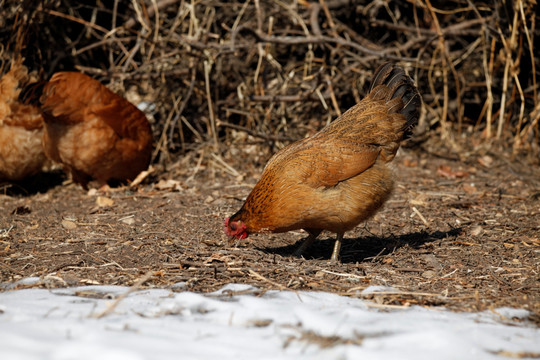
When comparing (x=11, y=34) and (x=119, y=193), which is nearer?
(x=119, y=193)

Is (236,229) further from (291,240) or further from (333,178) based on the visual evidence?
(291,240)

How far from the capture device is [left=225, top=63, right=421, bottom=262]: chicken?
3.82 meters

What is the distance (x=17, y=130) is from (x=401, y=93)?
14.4ft

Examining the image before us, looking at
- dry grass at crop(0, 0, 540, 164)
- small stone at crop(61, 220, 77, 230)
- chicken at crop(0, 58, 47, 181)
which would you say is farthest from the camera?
dry grass at crop(0, 0, 540, 164)

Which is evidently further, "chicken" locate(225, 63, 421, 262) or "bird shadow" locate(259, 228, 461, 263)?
"bird shadow" locate(259, 228, 461, 263)

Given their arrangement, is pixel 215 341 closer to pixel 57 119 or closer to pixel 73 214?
pixel 73 214

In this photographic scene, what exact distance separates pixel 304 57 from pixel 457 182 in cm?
287

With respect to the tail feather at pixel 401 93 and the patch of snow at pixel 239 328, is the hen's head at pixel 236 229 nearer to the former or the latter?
the patch of snow at pixel 239 328

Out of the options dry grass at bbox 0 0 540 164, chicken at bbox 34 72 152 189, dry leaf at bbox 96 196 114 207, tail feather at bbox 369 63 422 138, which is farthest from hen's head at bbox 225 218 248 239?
dry grass at bbox 0 0 540 164

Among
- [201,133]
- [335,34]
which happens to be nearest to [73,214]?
[201,133]

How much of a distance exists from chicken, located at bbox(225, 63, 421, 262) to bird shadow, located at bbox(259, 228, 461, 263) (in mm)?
248

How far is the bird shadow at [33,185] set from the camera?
6.57m

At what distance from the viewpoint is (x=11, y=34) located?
6785 millimetres

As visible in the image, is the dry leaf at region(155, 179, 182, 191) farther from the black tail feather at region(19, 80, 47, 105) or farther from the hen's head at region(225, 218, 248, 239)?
the hen's head at region(225, 218, 248, 239)
